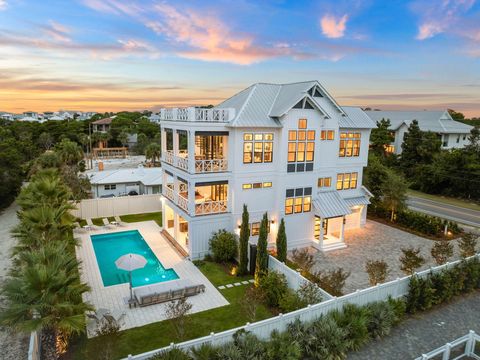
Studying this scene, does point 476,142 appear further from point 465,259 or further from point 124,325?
point 124,325

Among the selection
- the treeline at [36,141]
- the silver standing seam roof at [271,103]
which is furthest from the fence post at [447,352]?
the treeline at [36,141]

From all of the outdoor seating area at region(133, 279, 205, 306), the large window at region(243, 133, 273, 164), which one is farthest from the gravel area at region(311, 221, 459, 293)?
the outdoor seating area at region(133, 279, 205, 306)

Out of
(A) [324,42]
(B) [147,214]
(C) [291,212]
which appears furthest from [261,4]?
(B) [147,214]

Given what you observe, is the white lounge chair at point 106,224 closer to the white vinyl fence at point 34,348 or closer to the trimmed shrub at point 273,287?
the trimmed shrub at point 273,287

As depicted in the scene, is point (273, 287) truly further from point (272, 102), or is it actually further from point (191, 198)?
point (272, 102)

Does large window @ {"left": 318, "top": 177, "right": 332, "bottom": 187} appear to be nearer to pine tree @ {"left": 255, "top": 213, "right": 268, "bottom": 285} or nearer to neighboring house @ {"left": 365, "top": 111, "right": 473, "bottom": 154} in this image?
pine tree @ {"left": 255, "top": 213, "right": 268, "bottom": 285}
